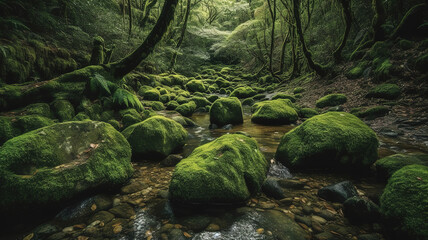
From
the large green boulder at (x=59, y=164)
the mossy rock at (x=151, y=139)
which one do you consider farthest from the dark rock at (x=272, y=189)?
the mossy rock at (x=151, y=139)

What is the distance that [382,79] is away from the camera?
7234mm

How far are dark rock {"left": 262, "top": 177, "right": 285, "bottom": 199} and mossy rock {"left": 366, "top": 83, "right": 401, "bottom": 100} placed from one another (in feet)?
21.0

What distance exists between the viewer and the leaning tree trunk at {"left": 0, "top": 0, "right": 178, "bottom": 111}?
4.57 meters

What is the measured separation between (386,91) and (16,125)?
10149 millimetres

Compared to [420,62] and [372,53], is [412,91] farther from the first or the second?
[372,53]

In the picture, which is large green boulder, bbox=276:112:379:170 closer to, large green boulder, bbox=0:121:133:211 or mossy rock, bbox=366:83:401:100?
large green boulder, bbox=0:121:133:211

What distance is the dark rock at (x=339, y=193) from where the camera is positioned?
8.34ft

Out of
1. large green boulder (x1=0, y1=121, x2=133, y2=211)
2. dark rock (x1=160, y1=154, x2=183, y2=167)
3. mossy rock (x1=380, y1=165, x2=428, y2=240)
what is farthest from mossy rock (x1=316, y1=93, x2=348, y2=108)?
large green boulder (x1=0, y1=121, x2=133, y2=211)

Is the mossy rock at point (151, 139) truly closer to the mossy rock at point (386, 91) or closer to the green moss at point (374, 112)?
the green moss at point (374, 112)

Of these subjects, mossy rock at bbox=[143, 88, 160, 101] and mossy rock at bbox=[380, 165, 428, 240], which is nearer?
mossy rock at bbox=[380, 165, 428, 240]

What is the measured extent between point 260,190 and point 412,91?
669 cm

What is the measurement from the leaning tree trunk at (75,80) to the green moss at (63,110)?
34cm

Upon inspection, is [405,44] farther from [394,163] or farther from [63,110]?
[63,110]

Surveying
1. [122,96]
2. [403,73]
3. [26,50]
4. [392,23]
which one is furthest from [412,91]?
[26,50]
